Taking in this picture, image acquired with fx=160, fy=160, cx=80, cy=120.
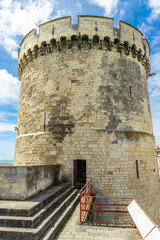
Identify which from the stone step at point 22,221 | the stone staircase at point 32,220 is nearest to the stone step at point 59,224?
the stone staircase at point 32,220

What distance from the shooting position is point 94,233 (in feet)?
13.0

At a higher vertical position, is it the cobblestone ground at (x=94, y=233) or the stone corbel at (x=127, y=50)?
the stone corbel at (x=127, y=50)

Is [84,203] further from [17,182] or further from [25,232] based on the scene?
[17,182]

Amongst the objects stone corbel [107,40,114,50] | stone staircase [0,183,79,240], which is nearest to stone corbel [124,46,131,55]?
stone corbel [107,40,114,50]

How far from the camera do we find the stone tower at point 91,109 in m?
7.69

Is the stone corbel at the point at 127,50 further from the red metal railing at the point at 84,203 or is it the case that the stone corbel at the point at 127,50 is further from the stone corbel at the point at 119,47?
the red metal railing at the point at 84,203

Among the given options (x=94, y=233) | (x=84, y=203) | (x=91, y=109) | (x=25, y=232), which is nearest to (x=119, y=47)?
(x=91, y=109)

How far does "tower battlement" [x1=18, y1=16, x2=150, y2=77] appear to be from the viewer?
8.80 m

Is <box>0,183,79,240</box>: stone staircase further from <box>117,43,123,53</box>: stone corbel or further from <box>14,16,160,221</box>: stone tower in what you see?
<box>117,43,123,53</box>: stone corbel

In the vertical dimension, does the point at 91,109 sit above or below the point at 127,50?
below

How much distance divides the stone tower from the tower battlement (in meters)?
0.05

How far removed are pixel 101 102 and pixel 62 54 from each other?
359 cm

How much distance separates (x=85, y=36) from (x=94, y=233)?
8.85m

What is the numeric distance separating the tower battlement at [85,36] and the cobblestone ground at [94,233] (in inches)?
328
